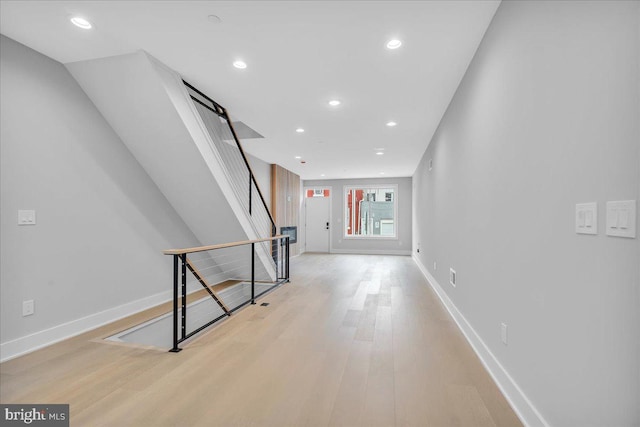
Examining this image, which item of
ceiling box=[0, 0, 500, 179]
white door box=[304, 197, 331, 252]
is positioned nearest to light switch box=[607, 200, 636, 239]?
ceiling box=[0, 0, 500, 179]

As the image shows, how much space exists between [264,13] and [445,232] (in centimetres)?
314

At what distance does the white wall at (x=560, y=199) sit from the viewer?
948mm

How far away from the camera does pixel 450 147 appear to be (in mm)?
3371

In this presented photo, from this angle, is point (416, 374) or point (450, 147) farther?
point (450, 147)

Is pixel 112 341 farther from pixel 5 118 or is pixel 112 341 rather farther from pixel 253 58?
pixel 253 58

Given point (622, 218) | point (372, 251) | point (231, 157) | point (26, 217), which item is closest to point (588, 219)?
point (622, 218)

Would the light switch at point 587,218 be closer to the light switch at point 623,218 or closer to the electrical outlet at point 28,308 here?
the light switch at point 623,218

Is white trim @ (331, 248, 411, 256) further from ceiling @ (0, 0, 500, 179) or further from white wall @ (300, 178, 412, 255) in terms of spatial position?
ceiling @ (0, 0, 500, 179)

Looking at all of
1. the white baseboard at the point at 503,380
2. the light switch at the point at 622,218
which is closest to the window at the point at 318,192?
the white baseboard at the point at 503,380

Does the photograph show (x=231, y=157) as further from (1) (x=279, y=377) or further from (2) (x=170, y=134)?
(1) (x=279, y=377)

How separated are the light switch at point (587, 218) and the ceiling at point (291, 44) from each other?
5.13 ft

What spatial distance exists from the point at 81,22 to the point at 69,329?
2.70 meters

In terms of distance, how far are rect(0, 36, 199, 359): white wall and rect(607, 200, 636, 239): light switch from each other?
149 inches

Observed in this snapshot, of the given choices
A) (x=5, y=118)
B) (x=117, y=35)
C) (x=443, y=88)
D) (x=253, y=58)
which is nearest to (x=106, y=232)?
(x=5, y=118)
